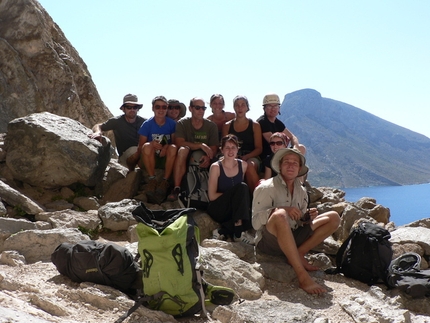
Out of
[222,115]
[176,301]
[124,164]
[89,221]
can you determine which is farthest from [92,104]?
[176,301]

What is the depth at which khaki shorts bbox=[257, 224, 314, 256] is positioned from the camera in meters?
6.07

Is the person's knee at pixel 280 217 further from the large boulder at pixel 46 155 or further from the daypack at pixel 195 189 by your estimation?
the large boulder at pixel 46 155

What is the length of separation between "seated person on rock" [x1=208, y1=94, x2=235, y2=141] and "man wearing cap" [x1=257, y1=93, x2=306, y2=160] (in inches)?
32.3

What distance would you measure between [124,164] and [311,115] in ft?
383

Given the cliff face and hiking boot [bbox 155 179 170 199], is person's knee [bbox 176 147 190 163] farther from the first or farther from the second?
the cliff face

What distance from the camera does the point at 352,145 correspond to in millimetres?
94375

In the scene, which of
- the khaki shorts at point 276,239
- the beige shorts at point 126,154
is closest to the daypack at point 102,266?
the khaki shorts at point 276,239

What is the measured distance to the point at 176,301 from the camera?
4.22 meters

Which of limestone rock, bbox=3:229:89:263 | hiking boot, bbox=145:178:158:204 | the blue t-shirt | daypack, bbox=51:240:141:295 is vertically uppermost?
the blue t-shirt

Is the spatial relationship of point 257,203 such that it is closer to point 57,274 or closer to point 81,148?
point 57,274

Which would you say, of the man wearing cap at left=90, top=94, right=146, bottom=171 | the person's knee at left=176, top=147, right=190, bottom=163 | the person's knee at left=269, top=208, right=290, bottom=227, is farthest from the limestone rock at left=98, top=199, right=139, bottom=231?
the person's knee at left=269, top=208, right=290, bottom=227

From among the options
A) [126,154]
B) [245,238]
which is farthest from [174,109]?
[245,238]

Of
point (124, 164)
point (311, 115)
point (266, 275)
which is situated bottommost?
point (266, 275)

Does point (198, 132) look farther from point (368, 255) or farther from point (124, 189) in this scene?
point (368, 255)
